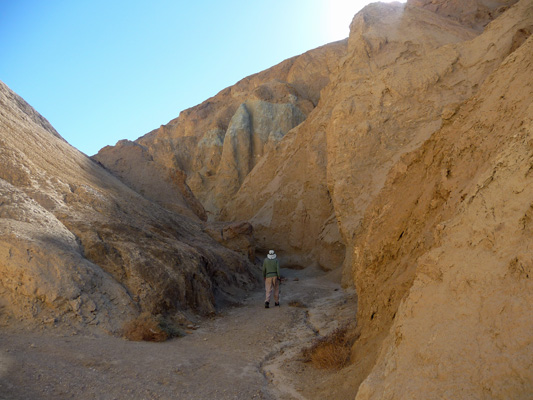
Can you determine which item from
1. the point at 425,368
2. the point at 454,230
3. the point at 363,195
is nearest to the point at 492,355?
the point at 425,368

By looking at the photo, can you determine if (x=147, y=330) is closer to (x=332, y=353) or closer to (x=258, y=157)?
(x=332, y=353)

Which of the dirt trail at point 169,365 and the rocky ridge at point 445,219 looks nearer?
the rocky ridge at point 445,219

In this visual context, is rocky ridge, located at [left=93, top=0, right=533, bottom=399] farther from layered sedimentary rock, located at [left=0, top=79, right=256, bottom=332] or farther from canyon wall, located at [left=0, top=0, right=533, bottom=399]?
layered sedimentary rock, located at [left=0, top=79, right=256, bottom=332]

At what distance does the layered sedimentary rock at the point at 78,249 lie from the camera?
246 inches

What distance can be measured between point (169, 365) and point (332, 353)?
6.29 ft

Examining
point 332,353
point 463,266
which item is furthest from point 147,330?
point 463,266

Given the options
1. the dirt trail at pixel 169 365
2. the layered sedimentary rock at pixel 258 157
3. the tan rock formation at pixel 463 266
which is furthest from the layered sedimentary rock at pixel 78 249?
the layered sedimentary rock at pixel 258 157

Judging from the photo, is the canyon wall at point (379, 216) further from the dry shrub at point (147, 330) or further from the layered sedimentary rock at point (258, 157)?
the dry shrub at point (147, 330)

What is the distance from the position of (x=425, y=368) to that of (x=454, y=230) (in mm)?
1054

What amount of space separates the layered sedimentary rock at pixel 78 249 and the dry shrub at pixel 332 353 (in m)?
3.17

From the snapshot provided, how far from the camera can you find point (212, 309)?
8742 mm

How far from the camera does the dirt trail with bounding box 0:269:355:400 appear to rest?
3.83 m

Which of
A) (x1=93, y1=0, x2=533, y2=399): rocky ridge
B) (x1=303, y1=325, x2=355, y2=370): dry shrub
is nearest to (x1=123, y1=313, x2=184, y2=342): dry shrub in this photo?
(x1=303, y1=325, x2=355, y2=370): dry shrub

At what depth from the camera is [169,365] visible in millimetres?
4844
